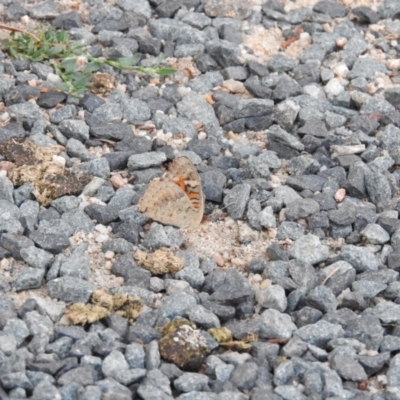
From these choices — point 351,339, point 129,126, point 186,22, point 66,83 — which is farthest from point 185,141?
point 351,339

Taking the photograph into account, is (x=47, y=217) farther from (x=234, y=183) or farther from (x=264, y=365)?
(x=264, y=365)

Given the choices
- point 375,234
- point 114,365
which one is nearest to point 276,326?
point 114,365

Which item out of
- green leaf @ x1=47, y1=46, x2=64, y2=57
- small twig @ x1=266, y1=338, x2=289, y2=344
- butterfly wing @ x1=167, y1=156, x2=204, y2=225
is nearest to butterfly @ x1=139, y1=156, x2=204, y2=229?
butterfly wing @ x1=167, y1=156, x2=204, y2=225

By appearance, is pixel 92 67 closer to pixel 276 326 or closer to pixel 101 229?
pixel 101 229

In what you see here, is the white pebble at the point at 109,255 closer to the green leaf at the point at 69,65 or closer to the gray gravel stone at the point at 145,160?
the gray gravel stone at the point at 145,160

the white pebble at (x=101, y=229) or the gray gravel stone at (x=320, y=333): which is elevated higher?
the gray gravel stone at (x=320, y=333)

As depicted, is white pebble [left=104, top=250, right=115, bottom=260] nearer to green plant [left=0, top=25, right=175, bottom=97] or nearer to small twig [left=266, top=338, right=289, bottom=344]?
small twig [left=266, top=338, right=289, bottom=344]

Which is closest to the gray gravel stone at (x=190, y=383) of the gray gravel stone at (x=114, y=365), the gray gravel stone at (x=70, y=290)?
the gray gravel stone at (x=114, y=365)
